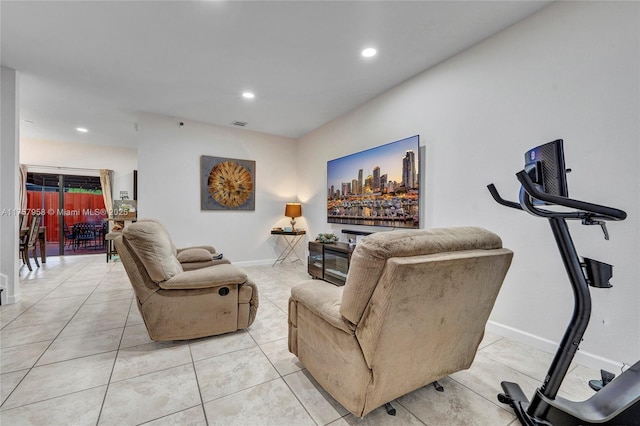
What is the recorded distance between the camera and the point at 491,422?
4.62ft

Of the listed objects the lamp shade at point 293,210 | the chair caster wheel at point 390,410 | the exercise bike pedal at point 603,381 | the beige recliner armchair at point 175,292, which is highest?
the lamp shade at point 293,210

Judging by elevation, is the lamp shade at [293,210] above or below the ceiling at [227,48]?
below

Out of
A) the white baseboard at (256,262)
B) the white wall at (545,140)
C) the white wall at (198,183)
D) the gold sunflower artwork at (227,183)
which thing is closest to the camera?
the white wall at (545,140)

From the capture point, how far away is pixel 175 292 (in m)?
2.16

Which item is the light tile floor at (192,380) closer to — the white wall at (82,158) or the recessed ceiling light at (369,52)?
the recessed ceiling light at (369,52)

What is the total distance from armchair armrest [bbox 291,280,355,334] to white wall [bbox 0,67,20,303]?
362 centimetres

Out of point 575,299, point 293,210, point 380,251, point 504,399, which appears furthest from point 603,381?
point 293,210

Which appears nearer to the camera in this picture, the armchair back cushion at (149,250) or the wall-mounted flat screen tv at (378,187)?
the armchair back cushion at (149,250)

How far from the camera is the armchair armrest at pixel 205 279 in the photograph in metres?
2.13

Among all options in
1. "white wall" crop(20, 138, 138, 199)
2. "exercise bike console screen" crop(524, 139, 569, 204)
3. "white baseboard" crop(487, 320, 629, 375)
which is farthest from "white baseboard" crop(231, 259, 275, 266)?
"exercise bike console screen" crop(524, 139, 569, 204)

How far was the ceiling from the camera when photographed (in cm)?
216

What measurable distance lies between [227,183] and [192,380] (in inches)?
152

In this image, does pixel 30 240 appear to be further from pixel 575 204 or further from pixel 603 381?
pixel 603 381

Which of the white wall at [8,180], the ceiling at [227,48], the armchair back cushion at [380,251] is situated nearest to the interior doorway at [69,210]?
the ceiling at [227,48]
